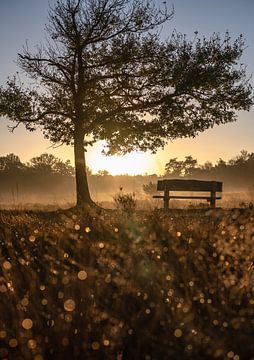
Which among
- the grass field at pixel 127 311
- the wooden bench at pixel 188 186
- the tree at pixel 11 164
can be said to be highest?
the tree at pixel 11 164

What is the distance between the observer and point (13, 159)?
382 ft

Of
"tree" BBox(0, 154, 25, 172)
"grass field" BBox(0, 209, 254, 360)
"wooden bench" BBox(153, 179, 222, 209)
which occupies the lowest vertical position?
"grass field" BBox(0, 209, 254, 360)

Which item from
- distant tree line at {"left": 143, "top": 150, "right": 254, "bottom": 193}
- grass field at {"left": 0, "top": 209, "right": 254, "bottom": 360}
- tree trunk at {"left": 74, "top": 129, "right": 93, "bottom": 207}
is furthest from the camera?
distant tree line at {"left": 143, "top": 150, "right": 254, "bottom": 193}

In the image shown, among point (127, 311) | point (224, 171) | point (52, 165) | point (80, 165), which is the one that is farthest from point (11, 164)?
point (127, 311)

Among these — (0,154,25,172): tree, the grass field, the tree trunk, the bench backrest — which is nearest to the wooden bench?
the bench backrest

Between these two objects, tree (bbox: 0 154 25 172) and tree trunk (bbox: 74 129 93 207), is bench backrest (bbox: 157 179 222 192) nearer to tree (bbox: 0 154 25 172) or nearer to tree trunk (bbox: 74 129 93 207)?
tree trunk (bbox: 74 129 93 207)

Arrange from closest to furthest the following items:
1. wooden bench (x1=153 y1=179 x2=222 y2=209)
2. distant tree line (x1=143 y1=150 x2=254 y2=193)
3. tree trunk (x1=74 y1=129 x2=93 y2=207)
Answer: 1. wooden bench (x1=153 y1=179 x2=222 y2=209)
2. tree trunk (x1=74 y1=129 x2=93 y2=207)
3. distant tree line (x1=143 y1=150 x2=254 y2=193)

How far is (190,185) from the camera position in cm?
2020

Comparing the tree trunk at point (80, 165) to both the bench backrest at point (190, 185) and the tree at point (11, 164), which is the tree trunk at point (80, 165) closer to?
the bench backrest at point (190, 185)

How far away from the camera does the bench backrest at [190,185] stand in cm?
2011

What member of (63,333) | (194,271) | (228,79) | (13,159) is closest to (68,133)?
(228,79)

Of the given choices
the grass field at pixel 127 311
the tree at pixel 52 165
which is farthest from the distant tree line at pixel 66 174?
the grass field at pixel 127 311

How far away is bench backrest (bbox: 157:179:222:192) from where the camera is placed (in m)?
20.1

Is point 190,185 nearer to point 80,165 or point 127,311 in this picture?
point 80,165
